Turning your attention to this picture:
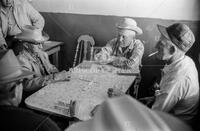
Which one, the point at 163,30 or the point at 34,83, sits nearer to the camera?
the point at 163,30

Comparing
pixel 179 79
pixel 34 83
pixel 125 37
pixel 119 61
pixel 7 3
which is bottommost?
pixel 34 83

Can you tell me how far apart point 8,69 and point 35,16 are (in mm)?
894

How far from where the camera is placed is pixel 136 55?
6.95 feet

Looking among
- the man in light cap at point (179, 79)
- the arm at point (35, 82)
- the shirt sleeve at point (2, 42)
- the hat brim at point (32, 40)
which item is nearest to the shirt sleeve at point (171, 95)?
the man in light cap at point (179, 79)

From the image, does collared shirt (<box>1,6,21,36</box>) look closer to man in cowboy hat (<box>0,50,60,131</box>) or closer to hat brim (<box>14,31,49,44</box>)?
hat brim (<box>14,31,49,44</box>)

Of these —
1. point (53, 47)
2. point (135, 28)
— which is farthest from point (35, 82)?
point (135, 28)

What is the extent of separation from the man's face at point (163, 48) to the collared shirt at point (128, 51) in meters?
0.19

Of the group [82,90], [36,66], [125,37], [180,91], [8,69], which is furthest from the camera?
[125,37]

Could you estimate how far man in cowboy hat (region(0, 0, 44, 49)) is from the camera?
83.0 inches

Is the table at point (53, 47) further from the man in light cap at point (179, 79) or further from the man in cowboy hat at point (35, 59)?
the man in light cap at point (179, 79)

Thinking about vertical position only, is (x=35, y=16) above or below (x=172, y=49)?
above

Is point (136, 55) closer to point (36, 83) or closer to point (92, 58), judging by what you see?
point (92, 58)

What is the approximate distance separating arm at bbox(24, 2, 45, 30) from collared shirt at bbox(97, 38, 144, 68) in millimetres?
571

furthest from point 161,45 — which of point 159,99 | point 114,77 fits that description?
point 114,77
